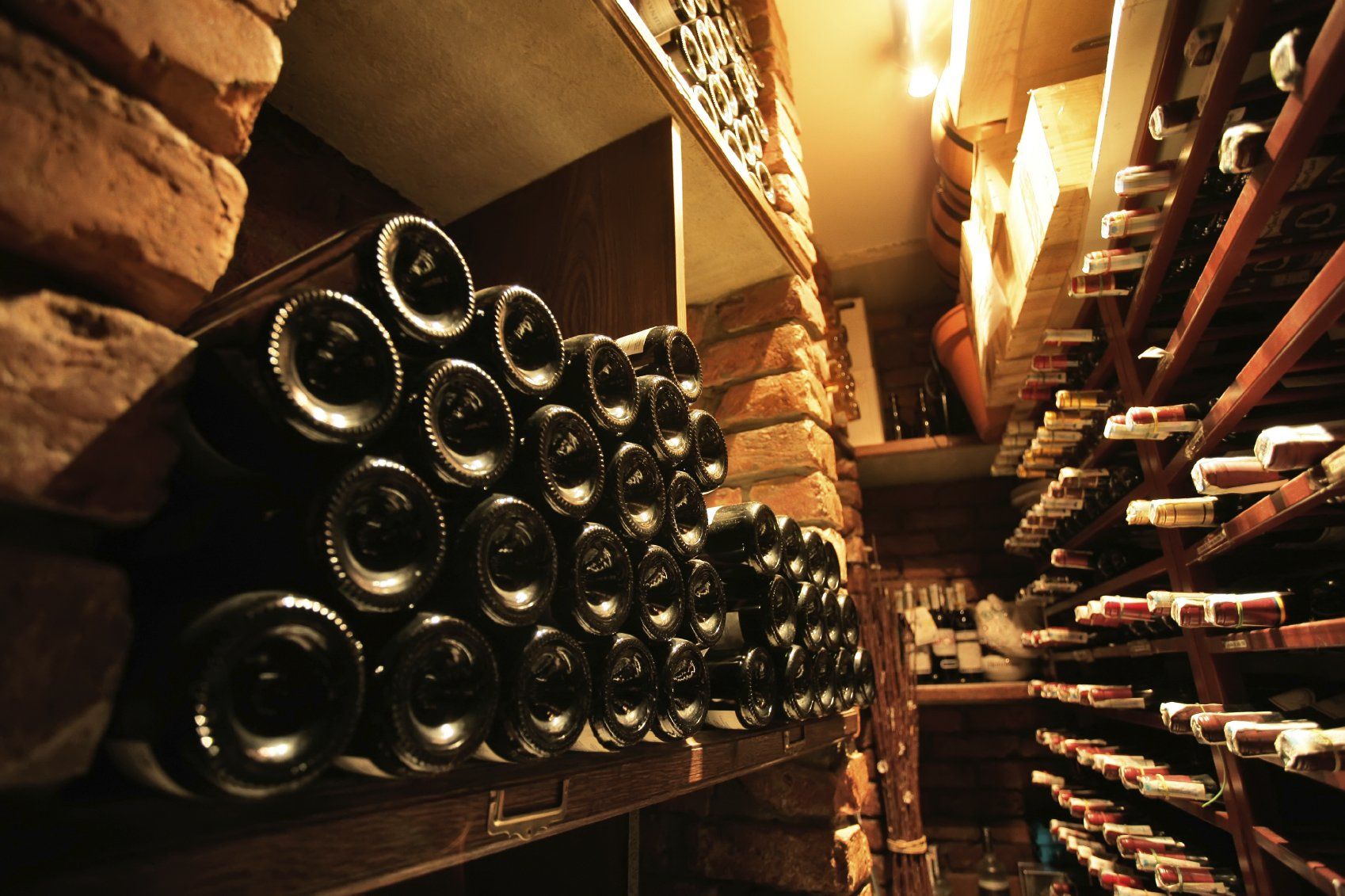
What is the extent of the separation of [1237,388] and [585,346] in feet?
3.21

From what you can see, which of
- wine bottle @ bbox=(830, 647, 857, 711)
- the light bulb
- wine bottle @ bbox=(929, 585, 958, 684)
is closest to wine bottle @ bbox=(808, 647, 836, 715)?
wine bottle @ bbox=(830, 647, 857, 711)

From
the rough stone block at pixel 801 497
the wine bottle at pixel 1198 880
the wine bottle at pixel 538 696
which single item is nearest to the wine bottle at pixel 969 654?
the wine bottle at pixel 1198 880

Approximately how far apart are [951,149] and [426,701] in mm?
2428

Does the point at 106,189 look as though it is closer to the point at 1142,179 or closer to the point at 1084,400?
the point at 1142,179

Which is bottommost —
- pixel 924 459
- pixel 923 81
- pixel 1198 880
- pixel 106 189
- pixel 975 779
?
pixel 975 779

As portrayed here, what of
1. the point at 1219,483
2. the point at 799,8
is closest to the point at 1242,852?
the point at 1219,483

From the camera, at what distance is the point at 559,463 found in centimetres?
73

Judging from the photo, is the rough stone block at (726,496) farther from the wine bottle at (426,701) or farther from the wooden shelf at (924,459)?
the wooden shelf at (924,459)

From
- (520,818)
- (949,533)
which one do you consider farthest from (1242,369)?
(949,533)

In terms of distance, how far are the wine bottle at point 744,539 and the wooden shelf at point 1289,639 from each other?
0.72 meters

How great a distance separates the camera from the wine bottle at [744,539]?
1.12 m

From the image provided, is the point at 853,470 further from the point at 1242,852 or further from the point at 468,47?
the point at 468,47

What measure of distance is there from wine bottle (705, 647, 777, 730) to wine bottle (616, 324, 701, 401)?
0.43 m

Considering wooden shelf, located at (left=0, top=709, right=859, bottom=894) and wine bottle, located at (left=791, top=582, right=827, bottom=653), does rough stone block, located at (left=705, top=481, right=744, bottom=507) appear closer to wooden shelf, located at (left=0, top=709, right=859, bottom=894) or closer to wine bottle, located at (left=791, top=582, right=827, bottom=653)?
wine bottle, located at (left=791, top=582, right=827, bottom=653)
